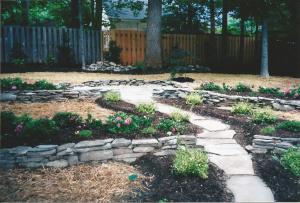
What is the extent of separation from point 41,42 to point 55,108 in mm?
7726

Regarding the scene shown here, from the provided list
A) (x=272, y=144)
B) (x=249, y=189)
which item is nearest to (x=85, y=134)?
(x=249, y=189)

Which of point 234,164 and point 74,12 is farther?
point 74,12

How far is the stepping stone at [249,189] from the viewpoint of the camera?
12.7ft

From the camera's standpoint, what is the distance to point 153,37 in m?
14.8

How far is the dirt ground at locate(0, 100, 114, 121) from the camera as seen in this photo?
7.36 meters

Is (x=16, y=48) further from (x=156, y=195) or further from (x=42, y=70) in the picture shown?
(x=156, y=195)

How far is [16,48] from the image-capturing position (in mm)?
14031

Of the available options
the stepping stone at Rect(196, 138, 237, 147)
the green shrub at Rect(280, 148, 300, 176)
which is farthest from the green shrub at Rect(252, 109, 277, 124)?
the green shrub at Rect(280, 148, 300, 176)

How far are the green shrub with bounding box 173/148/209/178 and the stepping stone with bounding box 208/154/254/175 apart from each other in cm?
36

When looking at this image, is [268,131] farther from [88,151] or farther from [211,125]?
[88,151]

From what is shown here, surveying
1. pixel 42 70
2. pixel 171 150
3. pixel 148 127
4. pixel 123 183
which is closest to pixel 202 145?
pixel 171 150

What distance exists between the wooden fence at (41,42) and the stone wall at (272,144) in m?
11.4

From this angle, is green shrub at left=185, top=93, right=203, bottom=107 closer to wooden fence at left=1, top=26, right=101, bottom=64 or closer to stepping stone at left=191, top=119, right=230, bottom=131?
stepping stone at left=191, top=119, right=230, bottom=131

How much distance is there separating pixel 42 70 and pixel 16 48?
1682 mm
